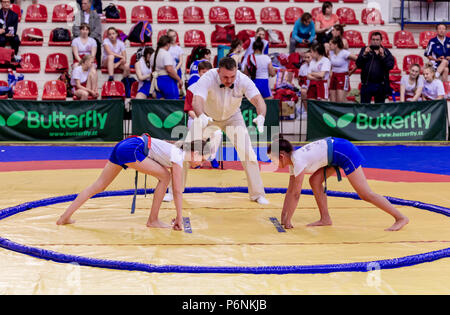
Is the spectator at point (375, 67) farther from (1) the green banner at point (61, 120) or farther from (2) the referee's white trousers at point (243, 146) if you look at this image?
(2) the referee's white trousers at point (243, 146)

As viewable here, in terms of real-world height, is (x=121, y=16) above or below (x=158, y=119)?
above

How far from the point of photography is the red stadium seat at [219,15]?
15298 mm

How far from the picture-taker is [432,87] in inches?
499

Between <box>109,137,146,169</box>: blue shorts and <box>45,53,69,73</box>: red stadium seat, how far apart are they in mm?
9090

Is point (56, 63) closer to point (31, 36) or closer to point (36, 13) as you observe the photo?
point (31, 36)

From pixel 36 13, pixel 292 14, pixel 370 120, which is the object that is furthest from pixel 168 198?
pixel 36 13

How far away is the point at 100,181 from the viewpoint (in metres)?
5.39

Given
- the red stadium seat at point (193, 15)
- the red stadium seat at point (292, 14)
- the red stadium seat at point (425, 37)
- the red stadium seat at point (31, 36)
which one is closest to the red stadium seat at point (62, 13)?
the red stadium seat at point (31, 36)

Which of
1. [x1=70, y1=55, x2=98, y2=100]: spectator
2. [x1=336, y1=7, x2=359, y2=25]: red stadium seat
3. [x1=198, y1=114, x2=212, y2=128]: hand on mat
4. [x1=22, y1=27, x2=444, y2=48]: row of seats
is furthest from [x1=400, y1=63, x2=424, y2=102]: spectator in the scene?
[x1=198, y1=114, x2=212, y2=128]: hand on mat

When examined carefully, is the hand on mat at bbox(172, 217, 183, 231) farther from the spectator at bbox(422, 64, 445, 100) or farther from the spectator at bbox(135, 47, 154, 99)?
the spectator at bbox(422, 64, 445, 100)

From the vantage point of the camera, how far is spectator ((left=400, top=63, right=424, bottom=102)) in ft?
41.2

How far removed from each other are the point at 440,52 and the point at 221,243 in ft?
35.0

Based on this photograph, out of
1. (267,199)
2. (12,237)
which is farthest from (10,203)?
(267,199)

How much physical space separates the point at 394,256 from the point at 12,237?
3.00 meters
